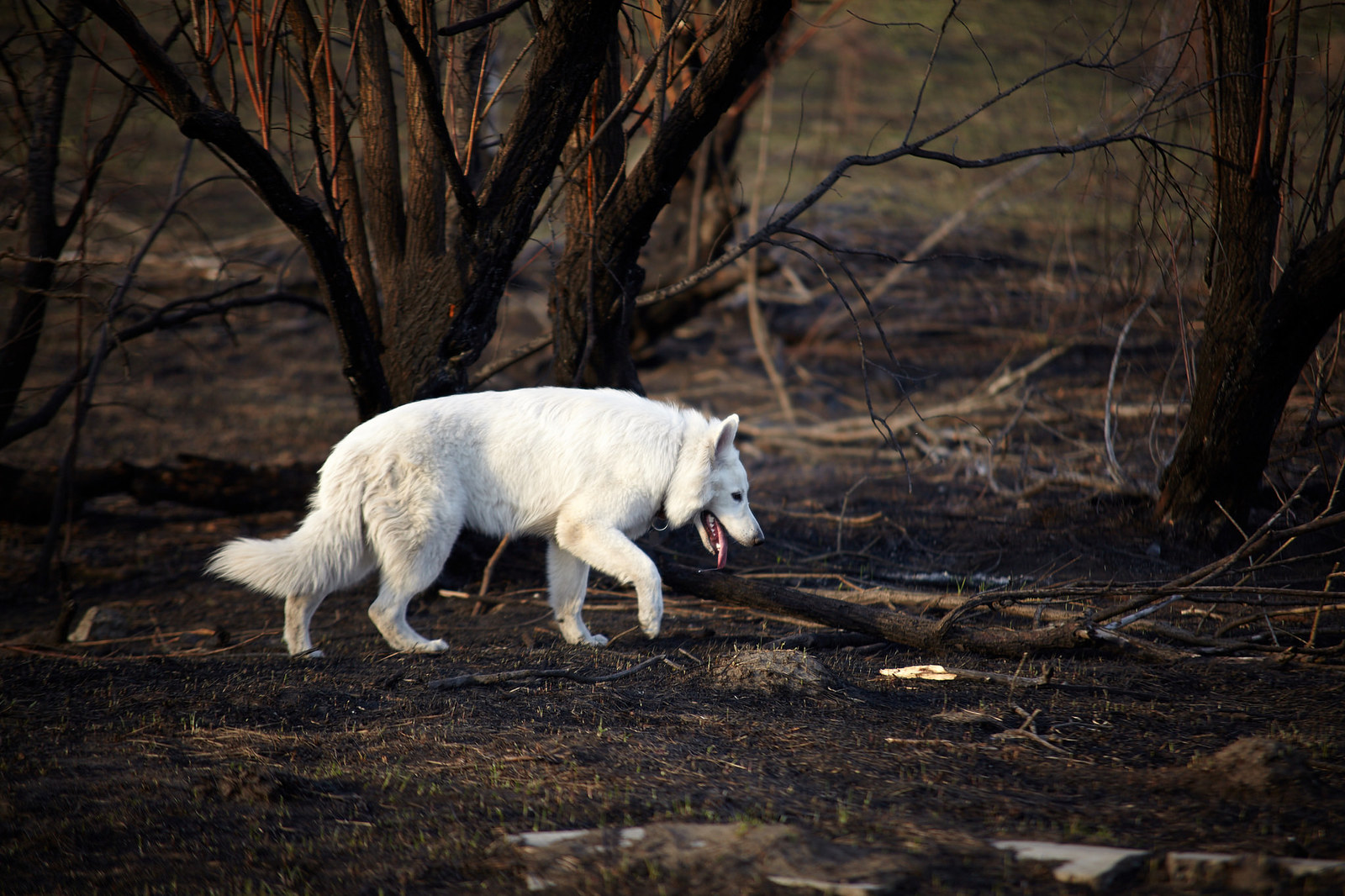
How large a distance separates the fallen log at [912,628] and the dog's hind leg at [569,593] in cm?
87

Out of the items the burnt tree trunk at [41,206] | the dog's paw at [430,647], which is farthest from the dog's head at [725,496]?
the burnt tree trunk at [41,206]

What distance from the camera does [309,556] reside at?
595 centimetres

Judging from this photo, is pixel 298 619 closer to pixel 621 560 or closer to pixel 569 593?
pixel 569 593

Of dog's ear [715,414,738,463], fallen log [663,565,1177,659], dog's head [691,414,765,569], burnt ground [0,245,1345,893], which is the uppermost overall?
dog's ear [715,414,738,463]

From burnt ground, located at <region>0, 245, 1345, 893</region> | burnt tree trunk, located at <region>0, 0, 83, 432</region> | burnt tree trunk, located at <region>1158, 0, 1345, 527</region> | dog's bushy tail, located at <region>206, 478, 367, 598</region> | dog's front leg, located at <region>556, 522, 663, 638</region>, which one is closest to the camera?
burnt ground, located at <region>0, 245, 1345, 893</region>

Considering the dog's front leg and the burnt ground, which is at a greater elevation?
the dog's front leg

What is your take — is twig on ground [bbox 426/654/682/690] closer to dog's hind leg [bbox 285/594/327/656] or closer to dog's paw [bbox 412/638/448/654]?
dog's paw [bbox 412/638/448/654]

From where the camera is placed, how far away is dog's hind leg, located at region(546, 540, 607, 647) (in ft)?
21.5

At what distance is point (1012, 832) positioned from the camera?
3.34 m

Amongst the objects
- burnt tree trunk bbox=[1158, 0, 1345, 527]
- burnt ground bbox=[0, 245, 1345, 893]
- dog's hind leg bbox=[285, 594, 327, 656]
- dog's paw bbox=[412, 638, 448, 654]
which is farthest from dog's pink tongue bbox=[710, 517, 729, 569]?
burnt tree trunk bbox=[1158, 0, 1345, 527]

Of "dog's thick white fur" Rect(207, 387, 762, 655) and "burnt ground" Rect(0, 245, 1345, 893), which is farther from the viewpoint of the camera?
"dog's thick white fur" Rect(207, 387, 762, 655)

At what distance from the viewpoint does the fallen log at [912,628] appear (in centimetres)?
550

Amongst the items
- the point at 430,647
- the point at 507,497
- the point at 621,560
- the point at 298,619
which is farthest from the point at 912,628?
the point at 298,619

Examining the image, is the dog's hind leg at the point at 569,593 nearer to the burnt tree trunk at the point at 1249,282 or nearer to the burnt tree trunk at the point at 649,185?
the burnt tree trunk at the point at 649,185
